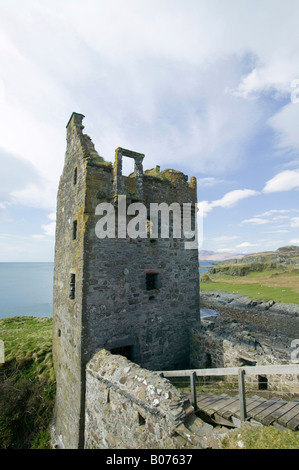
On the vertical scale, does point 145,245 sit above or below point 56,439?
above

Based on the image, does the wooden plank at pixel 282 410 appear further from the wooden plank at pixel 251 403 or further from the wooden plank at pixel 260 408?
the wooden plank at pixel 251 403

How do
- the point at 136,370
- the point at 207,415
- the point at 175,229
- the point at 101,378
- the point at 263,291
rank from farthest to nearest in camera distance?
the point at 263,291 < the point at 175,229 < the point at 101,378 < the point at 136,370 < the point at 207,415

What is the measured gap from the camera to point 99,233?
27.6 feet

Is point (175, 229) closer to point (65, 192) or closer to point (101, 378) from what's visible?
point (65, 192)

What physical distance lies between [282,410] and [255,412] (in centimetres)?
59

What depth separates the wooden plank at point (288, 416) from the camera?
4.57m

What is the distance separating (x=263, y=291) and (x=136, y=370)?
40455mm

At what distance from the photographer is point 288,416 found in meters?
4.74

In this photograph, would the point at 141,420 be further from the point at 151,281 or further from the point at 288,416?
the point at 151,281

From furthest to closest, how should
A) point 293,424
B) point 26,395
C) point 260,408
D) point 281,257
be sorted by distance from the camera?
point 281,257
point 26,395
point 260,408
point 293,424

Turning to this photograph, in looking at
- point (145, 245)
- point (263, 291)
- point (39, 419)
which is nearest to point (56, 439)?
point (39, 419)

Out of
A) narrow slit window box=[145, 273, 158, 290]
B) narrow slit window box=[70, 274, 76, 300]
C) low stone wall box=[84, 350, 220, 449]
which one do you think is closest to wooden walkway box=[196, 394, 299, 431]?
low stone wall box=[84, 350, 220, 449]

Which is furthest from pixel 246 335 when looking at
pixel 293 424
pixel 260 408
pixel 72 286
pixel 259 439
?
pixel 259 439

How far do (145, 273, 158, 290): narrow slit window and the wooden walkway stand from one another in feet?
14.5
